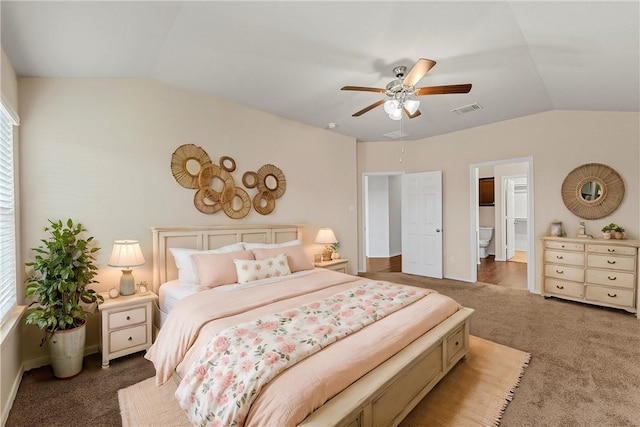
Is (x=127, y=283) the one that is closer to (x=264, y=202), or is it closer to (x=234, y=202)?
(x=234, y=202)

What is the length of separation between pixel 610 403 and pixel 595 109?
378 cm

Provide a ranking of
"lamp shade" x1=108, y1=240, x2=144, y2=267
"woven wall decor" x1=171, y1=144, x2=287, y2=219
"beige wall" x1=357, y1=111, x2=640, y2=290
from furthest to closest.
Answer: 1. "beige wall" x1=357, y1=111, x2=640, y2=290
2. "woven wall decor" x1=171, y1=144, x2=287, y2=219
3. "lamp shade" x1=108, y1=240, x2=144, y2=267

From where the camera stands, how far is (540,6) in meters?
2.12

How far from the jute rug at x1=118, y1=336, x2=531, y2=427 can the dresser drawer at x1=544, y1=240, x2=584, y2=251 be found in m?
2.28

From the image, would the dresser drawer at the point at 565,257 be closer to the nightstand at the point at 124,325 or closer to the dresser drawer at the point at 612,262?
the dresser drawer at the point at 612,262

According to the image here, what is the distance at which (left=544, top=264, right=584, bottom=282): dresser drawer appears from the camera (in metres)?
3.91

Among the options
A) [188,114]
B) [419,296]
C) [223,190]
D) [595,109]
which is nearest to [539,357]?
[419,296]

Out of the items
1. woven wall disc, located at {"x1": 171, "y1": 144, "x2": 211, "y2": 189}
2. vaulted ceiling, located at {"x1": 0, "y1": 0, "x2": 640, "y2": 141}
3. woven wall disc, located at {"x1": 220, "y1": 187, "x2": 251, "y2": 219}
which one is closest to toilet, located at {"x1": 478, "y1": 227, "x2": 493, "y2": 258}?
vaulted ceiling, located at {"x1": 0, "y1": 0, "x2": 640, "y2": 141}

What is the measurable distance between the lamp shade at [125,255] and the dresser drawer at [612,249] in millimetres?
A: 5355

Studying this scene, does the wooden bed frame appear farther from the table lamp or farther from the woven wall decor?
the woven wall decor

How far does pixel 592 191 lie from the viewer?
404 cm

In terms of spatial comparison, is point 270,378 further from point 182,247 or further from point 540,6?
point 540,6

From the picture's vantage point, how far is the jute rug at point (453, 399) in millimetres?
1857

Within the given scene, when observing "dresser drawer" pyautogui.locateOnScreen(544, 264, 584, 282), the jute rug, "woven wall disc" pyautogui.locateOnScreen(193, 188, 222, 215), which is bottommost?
the jute rug
